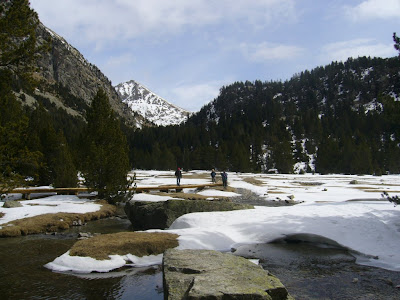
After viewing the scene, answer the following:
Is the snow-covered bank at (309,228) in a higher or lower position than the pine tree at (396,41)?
lower

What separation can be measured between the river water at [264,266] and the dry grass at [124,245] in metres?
1.20

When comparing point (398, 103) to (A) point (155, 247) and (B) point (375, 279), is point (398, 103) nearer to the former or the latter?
(B) point (375, 279)

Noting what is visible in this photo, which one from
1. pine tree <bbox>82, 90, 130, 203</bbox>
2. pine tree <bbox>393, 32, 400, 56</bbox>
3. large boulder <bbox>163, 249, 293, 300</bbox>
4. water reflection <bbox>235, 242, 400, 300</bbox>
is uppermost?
pine tree <bbox>393, 32, 400, 56</bbox>

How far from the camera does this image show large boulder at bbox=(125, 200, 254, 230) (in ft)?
59.6

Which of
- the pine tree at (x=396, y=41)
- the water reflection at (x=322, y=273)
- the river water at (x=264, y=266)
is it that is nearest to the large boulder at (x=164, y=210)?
the river water at (x=264, y=266)

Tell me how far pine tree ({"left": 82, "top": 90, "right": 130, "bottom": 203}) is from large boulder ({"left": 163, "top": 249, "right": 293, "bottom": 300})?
18163 mm

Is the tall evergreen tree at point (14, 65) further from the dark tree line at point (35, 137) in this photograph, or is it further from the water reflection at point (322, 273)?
the water reflection at point (322, 273)

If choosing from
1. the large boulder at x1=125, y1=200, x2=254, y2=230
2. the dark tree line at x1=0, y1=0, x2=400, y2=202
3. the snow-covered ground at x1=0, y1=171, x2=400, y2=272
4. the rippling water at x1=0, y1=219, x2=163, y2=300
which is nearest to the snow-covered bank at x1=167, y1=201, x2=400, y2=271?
the snow-covered ground at x1=0, y1=171, x2=400, y2=272

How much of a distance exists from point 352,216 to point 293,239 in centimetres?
363

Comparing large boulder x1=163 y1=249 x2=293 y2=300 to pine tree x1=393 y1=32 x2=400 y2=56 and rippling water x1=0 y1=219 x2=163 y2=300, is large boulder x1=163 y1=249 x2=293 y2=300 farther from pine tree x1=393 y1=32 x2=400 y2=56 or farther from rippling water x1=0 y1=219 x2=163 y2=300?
pine tree x1=393 y1=32 x2=400 y2=56

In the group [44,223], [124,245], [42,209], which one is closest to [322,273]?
[124,245]

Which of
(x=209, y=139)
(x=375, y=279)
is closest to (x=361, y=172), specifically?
(x=209, y=139)

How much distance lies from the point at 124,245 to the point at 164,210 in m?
6.31

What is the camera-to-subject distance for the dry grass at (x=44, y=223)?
57.1 ft
